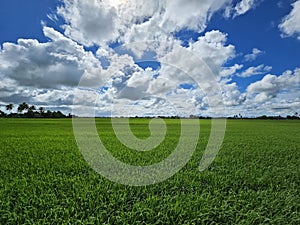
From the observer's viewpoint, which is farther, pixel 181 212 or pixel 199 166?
pixel 199 166

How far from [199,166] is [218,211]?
11.4ft

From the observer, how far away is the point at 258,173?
6859mm

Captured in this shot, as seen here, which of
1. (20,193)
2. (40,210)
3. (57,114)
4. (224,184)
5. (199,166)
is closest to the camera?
(40,210)

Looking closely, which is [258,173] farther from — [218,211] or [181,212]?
[181,212]

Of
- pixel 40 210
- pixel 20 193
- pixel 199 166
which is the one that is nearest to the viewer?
pixel 40 210

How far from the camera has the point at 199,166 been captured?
754 centimetres

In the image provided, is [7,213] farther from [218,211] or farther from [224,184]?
[224,184]

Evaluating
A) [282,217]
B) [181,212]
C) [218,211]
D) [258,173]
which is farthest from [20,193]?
[258,173]

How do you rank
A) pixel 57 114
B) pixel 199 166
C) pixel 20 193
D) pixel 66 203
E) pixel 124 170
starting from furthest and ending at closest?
pixel 57 114
pixel 199 166
pixel 124 170
pixel 20 193
pixel 66 203

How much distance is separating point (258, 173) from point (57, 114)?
7169 cm

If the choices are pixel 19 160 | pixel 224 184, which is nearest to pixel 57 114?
pixel 19 160

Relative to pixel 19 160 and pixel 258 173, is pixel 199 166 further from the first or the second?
pixel 19 160

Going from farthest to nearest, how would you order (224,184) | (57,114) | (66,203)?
(57,114)
(224,184)
(66,203)

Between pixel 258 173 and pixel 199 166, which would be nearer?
pixel 258 173
